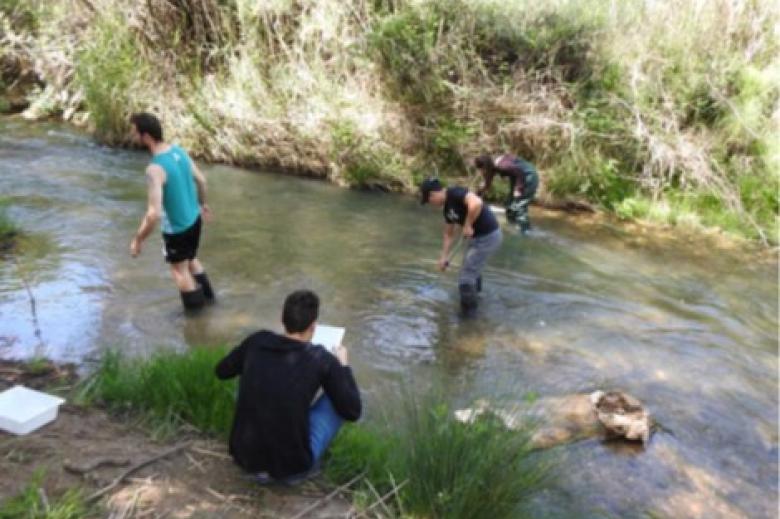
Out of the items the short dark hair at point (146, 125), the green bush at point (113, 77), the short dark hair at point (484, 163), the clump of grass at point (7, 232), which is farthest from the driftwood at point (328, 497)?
the green bush at point (113, 77)

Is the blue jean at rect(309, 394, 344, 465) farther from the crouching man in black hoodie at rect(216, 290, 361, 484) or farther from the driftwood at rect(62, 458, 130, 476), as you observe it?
the driftwood at rect(62, 458, 130, 476)

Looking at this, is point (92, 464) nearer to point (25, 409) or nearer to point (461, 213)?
point (25, 409)

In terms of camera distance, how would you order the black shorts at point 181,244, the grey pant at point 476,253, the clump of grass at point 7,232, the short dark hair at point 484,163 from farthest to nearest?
the short dark hair at point 484,163 → the clump of grass at point 7,232 → the grey pant at point 476,253 → the black shorts at point 181,244

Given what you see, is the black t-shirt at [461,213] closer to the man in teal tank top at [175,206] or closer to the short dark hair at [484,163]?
the short dark hair at [484,163]

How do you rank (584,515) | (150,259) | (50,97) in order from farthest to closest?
(50,97), (150,259), (584,515)

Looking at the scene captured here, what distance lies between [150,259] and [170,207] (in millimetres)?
2035

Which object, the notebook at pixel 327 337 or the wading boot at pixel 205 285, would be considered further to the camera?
the wading boot at pixel 205 285

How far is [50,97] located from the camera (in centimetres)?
1580

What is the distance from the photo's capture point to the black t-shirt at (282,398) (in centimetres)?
326

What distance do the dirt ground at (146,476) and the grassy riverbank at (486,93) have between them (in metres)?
8.23

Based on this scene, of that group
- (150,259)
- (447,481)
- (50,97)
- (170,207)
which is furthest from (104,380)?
(50,97)

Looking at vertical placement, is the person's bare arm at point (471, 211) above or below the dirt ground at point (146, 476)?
above

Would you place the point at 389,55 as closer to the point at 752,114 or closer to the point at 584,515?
the point at 752,114

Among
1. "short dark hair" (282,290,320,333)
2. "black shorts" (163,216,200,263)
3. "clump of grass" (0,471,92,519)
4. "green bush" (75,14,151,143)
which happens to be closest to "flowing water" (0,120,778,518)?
"black shorts" (163,216,200,263)
